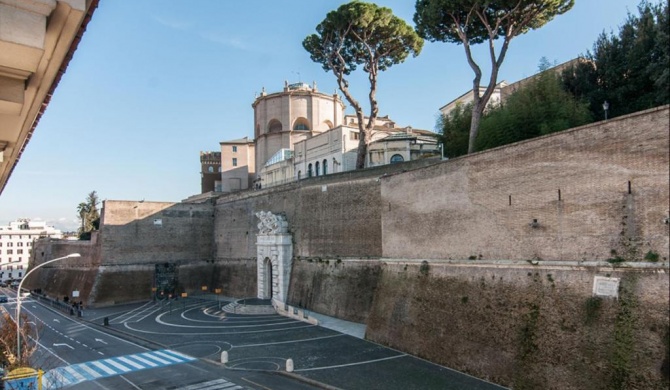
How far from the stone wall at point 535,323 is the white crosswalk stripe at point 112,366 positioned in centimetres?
958

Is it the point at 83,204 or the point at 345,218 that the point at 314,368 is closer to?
the point at 345,218

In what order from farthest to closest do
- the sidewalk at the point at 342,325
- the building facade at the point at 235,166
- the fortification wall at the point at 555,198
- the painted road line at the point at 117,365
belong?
the building facade at the point at 235,166, the sidewalk at the point at 342,325, the painted road line at the point at 117,365, the fortification wall at the point at 555,198

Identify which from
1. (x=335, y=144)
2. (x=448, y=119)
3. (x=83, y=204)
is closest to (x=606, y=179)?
(x=448, y=119)

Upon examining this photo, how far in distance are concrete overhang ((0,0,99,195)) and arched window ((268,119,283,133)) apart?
158 ft

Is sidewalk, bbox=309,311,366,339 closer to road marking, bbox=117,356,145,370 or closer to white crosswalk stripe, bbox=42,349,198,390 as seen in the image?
white crosswalk stripe, bbox=42,349,198,390

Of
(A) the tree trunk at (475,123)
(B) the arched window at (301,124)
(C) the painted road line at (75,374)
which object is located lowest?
(C) the painted road line at (75,374)

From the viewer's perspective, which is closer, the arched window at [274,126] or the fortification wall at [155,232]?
the fortification wall at [155,232]

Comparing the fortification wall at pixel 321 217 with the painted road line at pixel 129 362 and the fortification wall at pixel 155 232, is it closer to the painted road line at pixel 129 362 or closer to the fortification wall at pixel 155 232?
the fortification wall at pixel 155 232

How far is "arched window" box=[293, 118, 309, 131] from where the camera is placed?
5181 cm

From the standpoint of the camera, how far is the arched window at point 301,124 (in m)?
51.8

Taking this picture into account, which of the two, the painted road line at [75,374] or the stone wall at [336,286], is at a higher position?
the stone wall at [336,286]

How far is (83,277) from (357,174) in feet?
89.2

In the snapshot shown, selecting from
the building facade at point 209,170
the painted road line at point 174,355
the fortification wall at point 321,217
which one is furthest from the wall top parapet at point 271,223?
the building facade at point 209,170

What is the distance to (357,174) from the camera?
2841cm
